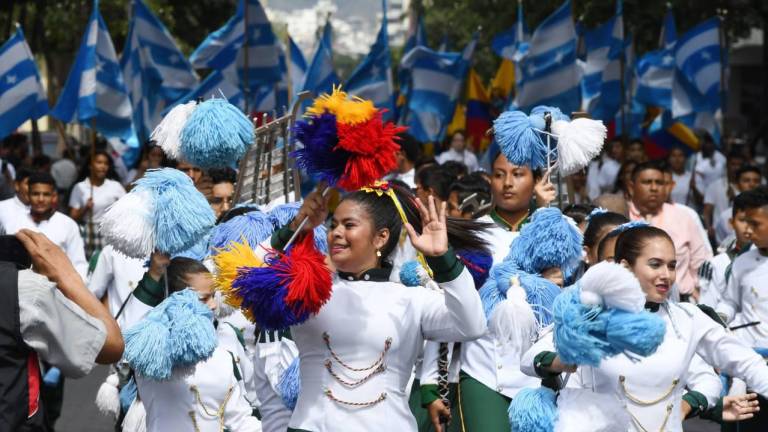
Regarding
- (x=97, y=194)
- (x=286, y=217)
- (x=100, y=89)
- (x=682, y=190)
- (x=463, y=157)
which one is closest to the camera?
(x=286, y=217)

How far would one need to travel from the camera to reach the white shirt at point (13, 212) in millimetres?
10453

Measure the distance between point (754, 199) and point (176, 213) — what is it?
3877 mm

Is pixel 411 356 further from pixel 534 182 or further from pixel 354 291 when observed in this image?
pixel 534 182

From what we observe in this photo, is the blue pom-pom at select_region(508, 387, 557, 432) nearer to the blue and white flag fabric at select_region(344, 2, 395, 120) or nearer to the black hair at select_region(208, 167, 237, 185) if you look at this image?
the black hair at select_region(208, 167, 237, 185)

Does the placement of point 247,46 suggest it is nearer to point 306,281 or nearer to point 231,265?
point 231,265

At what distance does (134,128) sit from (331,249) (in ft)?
35.6

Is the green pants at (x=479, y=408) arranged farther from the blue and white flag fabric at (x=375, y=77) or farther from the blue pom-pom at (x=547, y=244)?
the blue and white flag fabric at (x=375, y=77)

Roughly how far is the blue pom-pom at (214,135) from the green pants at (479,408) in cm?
155

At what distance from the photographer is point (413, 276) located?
247 inches

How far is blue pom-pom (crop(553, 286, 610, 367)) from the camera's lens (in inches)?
184

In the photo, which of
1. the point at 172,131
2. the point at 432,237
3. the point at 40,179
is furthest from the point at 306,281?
the point at 40,179

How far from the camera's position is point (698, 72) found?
53.6 ft

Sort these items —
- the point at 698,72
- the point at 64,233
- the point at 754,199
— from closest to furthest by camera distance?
1. the point at 754,199
2. the point at 64,233
3. the point at 698,72

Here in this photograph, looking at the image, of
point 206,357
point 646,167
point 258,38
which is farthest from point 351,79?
point 206,357
